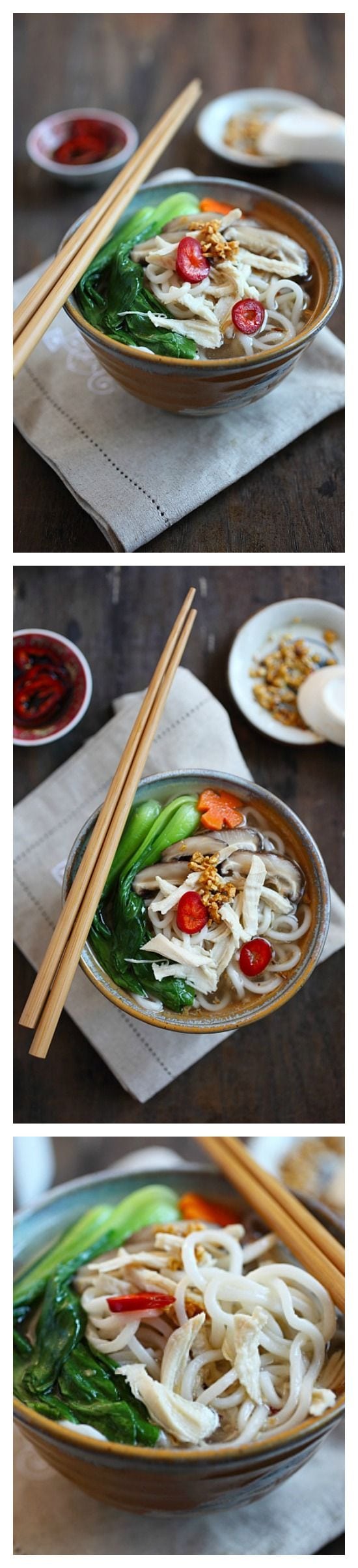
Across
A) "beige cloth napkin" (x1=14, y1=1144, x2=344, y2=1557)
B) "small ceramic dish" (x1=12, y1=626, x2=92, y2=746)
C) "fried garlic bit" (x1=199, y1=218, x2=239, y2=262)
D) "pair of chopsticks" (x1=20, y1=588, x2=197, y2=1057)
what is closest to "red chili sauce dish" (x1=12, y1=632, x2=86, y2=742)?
"small ceramic dish" (x1=12, y1=626, x2=92, y2=746)

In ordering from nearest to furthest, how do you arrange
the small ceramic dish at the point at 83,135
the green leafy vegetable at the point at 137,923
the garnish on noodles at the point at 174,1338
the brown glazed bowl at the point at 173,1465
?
1. the brown glazed bowl at the point at 173,1465
2. the garnish on noodles at the point at 174,1338
3. the green leafy vegetable at the point at 137,923
4. the small ceramic dish at the point at 83,135

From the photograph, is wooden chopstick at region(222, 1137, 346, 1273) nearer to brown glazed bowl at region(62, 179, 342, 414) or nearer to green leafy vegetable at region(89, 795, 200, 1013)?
green leafy vegetable at region(89, 795, 200, 1013)

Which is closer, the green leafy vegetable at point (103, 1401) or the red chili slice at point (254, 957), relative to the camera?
the green leafy vegetable at point (103, 1401)

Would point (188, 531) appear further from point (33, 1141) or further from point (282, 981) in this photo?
point (33, 1141)

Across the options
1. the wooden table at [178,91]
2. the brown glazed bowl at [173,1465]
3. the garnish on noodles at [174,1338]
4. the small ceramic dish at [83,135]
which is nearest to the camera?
the brown glazed bowl at [173,1465]

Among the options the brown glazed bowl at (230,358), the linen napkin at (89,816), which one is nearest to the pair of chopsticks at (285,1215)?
the linen napkin at (89,816)

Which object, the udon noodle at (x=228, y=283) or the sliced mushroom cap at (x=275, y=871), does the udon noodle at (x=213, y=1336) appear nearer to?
the sliced mushroom cap at (x=275, y=871)

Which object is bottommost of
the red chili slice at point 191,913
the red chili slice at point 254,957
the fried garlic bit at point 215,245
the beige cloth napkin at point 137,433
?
the red chili slice at point 254,957
